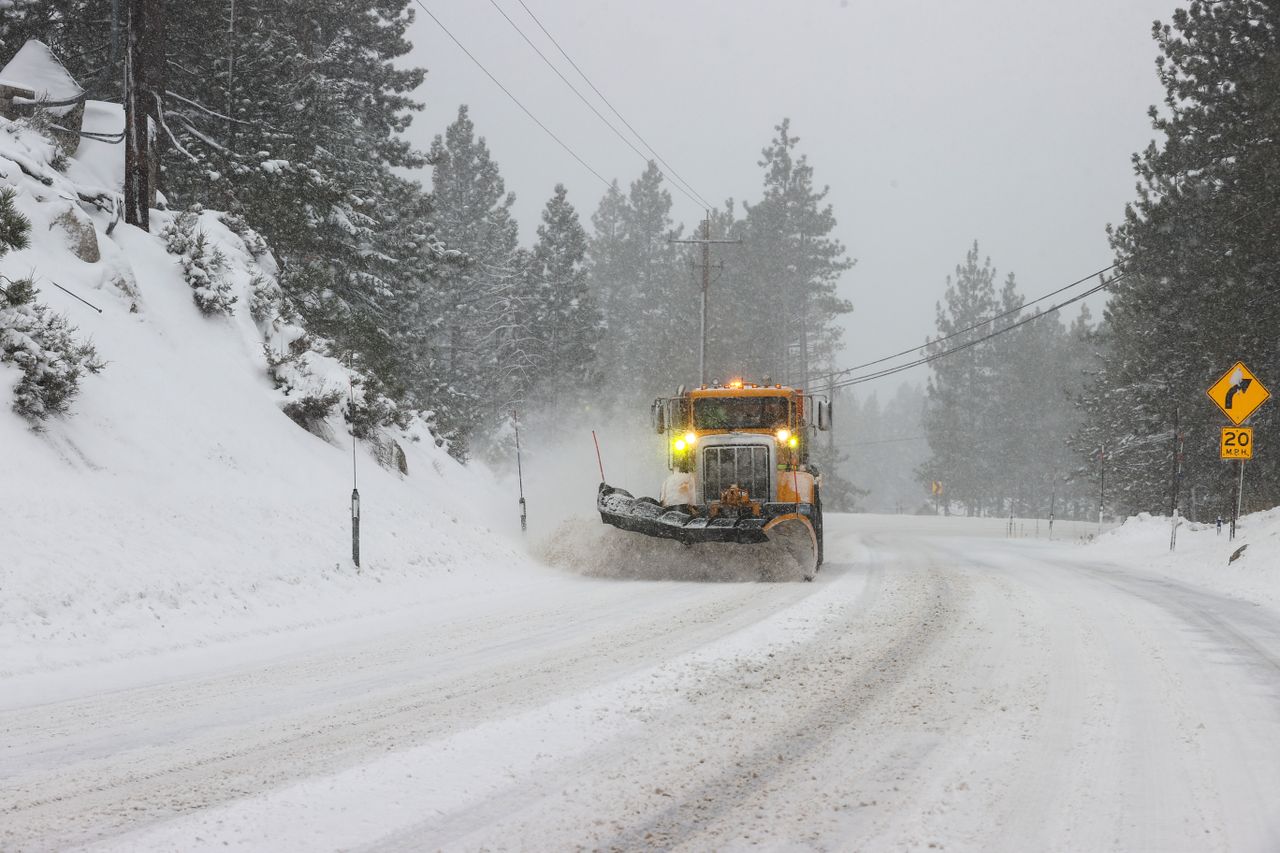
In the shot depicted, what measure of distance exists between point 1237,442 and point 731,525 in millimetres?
9980

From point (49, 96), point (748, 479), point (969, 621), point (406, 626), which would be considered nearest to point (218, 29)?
point (49, 96)

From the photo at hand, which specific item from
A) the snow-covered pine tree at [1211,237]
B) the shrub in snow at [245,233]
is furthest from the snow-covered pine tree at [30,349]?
the snow-covered pine tree at [1211,237]

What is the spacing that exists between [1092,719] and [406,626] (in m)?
6.03

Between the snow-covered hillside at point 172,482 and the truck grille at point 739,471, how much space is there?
3.12m

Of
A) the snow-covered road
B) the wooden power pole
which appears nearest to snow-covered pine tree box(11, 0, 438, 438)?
the wooden power pole

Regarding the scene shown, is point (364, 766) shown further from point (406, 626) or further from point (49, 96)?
point (49, 96)

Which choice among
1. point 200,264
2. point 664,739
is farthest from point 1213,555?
point 200,264

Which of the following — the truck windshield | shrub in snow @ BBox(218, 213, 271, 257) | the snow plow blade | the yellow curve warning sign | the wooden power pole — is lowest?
the snow plow blade

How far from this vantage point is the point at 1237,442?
16.7 metres

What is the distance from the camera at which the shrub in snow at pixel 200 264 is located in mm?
15602

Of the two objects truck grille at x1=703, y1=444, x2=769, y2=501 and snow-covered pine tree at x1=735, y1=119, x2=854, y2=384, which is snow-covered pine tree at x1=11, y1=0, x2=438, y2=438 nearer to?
truck grille at x1=703, y1=444, x2=769, y2=501

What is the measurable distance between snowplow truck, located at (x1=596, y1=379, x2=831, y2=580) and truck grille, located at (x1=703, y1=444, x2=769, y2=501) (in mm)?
15

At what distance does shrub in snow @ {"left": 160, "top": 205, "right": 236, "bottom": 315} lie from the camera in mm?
15602

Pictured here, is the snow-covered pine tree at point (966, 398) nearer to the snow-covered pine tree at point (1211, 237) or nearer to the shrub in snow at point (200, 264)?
the snow-covered pine tree at point (1211, 237)
